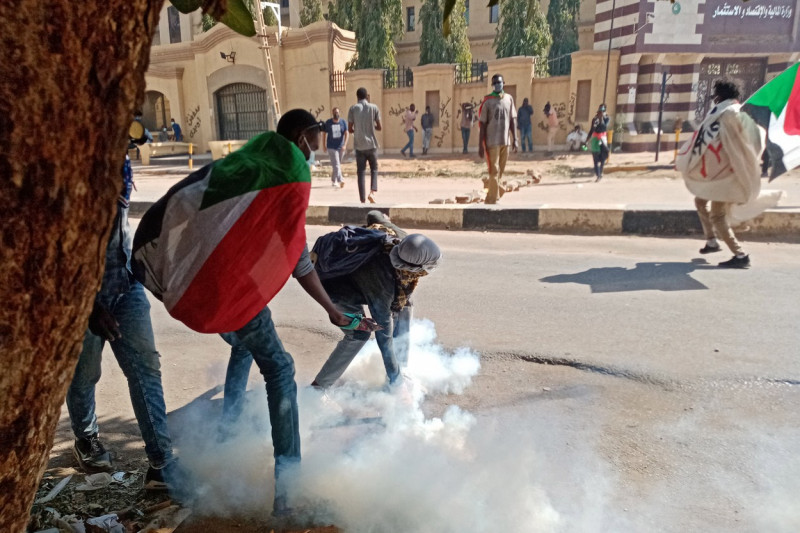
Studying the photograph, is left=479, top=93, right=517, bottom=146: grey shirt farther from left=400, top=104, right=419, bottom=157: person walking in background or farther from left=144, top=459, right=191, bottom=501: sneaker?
left=400, top=104, right=419, bottom=157: person walking in background

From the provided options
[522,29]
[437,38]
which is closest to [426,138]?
[437,38]

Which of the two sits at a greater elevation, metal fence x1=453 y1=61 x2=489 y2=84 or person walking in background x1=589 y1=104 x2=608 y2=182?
metal fence x1=453 y1=61 x2=489 y2=84

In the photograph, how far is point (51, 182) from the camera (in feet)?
3.24

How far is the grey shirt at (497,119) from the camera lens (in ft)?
27.8

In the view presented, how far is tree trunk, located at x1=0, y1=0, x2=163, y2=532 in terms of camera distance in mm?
941

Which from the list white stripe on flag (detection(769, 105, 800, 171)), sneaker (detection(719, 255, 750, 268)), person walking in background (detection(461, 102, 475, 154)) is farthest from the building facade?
sneaker (detection(719, 255, 750, 268))

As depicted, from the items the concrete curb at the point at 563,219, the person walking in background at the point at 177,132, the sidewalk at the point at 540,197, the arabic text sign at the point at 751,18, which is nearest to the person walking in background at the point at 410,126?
the sidewalk at the point at 540,197

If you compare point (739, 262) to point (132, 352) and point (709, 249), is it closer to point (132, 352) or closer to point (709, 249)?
point (709, 249)

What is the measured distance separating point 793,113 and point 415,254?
17.0 feet

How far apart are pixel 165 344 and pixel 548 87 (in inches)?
710

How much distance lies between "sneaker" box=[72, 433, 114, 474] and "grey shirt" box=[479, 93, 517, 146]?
7.08 meters

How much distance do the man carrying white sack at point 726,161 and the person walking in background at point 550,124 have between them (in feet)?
45.0

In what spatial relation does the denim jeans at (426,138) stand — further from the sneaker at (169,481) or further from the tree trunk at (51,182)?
the tree trunk at (51,182)

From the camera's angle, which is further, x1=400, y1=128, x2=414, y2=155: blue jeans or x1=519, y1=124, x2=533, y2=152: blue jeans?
x1=400, y1=128, x2=414, y2=155: blue jeans
